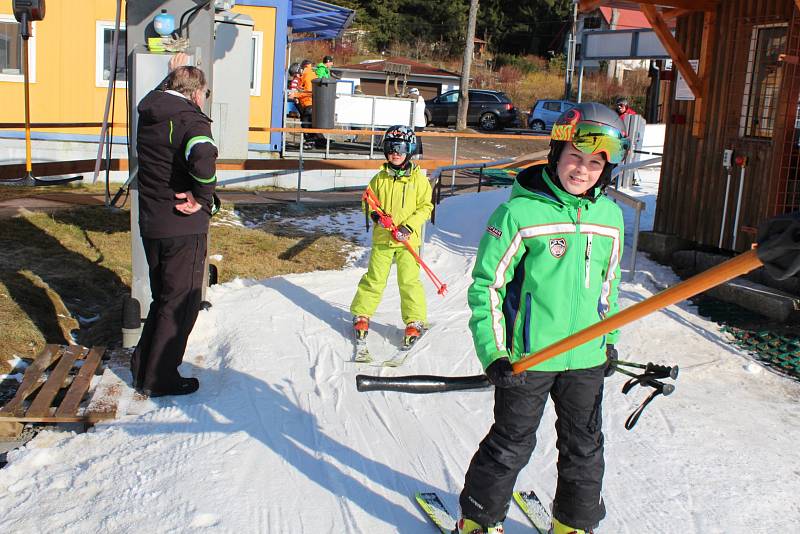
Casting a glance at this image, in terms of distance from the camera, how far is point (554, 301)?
3332 millimetres

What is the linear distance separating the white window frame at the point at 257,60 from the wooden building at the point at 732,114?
8.05 metres

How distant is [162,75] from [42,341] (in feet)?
7.68

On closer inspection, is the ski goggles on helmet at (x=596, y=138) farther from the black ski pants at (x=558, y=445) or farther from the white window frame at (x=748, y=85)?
the white window frame at (x=748, y=85)

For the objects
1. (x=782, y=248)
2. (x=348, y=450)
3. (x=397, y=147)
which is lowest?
(x=348, y=450)

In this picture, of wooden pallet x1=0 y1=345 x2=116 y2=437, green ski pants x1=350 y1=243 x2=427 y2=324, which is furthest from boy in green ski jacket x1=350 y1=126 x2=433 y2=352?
wooden pallet x1=0 y1=345 x2=116 y2=437

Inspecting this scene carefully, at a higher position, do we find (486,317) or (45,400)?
(486,317)

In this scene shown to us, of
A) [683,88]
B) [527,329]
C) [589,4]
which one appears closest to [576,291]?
[527,329]

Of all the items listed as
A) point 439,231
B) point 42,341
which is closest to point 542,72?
point 439,231

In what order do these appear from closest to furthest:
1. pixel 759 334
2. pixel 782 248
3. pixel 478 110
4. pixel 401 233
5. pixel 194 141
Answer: pixel 782 248 < pixel 194 141 < pixel 401 233 < pixel 759 334 < pixel 478 110

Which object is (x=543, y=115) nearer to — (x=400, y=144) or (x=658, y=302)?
(x=400, y=144)

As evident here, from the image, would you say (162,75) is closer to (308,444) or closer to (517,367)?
(308,444)

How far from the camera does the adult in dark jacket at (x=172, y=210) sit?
5.06m

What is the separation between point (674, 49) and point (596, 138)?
5.80m

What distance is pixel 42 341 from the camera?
6.77 m
